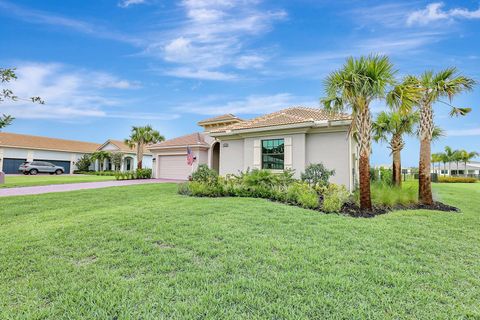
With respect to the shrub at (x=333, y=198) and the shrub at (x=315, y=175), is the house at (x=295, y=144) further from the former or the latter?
the shrub at (x=333, y=198)

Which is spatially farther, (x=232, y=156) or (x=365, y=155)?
(x=232, y=156)

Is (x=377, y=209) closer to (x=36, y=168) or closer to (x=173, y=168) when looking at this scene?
(x=173, y=168)

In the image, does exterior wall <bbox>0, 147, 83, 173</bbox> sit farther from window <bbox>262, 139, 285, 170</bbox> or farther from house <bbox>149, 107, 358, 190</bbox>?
window <bbox>262, 139, 285, 170</bbox>

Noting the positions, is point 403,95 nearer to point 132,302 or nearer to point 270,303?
point 270,303

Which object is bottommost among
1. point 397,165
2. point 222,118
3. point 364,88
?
point 397,165

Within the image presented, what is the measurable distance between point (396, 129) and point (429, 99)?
4.20 m

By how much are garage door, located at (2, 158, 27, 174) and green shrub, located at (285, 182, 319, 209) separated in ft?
127

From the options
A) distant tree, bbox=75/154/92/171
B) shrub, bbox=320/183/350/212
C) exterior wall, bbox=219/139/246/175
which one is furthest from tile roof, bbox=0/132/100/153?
shrub, bbox=320/183/350/212

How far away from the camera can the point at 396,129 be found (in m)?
13.8

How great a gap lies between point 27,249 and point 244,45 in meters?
13.1

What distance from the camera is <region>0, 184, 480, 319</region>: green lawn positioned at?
8.70 ft

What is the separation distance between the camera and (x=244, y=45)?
44.5 ft

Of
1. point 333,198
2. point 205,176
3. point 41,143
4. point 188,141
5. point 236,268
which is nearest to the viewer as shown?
point 236,268

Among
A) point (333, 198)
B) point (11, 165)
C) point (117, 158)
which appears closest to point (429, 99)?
point (333, 198)
